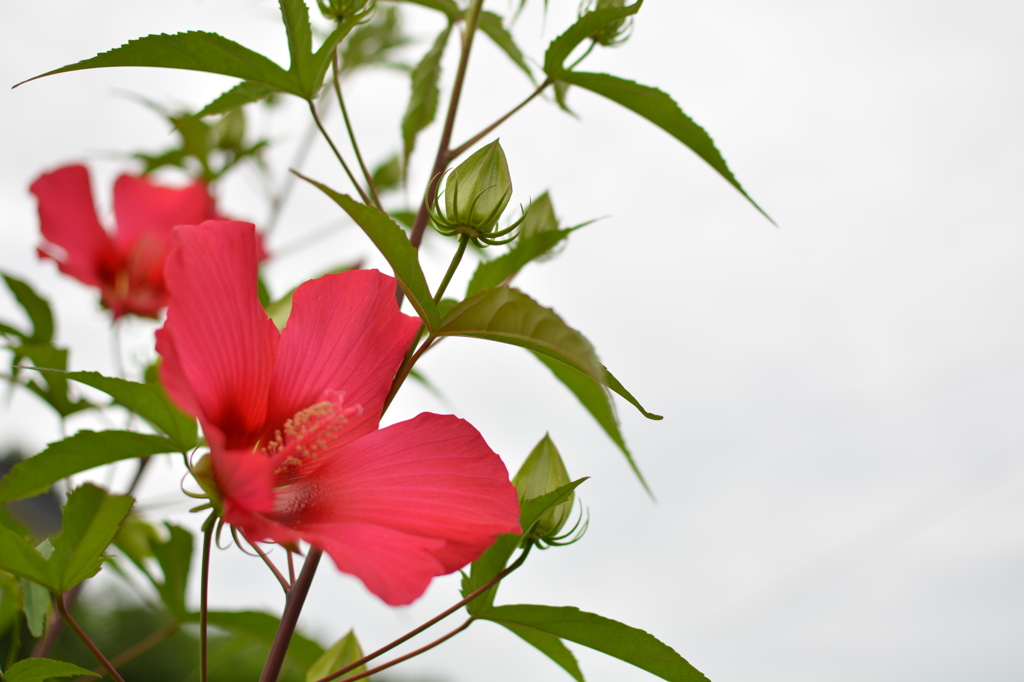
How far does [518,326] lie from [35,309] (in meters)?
0.81

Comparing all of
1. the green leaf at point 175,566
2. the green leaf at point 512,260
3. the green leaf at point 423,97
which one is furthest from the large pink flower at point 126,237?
the green leaf at point 512,260

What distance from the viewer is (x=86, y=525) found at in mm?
507

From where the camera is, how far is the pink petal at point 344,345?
496 mm

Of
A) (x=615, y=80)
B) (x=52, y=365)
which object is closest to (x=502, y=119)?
(x=615, y=80)

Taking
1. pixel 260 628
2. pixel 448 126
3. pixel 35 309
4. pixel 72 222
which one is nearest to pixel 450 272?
pixel 448 126

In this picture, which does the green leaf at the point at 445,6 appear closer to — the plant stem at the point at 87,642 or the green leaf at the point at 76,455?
the green leaf at the point at 76,455

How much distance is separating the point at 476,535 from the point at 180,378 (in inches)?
6.6

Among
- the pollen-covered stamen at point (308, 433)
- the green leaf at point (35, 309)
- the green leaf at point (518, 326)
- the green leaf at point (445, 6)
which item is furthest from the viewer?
the green leaf at point (35, 309)

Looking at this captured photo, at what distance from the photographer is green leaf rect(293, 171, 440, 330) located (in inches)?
16.7

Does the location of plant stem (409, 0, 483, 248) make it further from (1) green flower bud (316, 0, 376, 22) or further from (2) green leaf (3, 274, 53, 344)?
(2) green leaf (3, 274, 53, 344)

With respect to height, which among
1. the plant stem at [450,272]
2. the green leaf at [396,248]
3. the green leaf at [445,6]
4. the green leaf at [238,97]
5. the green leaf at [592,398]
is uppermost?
the green leaf at [445,6]

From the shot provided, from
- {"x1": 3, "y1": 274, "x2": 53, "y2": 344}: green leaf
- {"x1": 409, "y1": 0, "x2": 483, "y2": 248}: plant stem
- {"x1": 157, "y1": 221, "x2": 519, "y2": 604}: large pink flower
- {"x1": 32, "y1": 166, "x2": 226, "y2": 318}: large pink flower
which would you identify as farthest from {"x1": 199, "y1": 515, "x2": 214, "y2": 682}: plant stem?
{"x1": 32, "y1": 166, "x2": 226, "y2": 318}: large pink flower

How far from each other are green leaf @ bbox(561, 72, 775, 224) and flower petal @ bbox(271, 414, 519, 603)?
0.26m

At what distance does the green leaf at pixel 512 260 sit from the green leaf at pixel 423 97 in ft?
0.45
